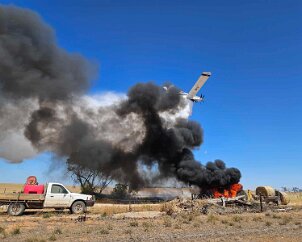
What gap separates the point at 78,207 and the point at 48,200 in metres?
2.24

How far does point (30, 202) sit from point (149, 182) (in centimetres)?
3774

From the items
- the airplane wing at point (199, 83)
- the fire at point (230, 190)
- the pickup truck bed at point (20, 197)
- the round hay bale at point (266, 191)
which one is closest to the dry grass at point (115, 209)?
the pickup truck bed at point (20, 197)

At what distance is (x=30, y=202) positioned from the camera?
23.2 m

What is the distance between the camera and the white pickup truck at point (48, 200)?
22766mm

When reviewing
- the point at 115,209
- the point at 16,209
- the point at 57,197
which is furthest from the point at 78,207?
the point at 115,209

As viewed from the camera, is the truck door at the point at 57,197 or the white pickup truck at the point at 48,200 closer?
the white pickup truck at the point at 48,200

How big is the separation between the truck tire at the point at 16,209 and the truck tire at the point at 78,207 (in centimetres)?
343

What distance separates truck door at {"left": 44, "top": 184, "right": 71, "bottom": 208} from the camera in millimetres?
23531

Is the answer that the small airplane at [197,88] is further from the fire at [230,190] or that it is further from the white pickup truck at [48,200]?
the white pickup truck at [48,200]

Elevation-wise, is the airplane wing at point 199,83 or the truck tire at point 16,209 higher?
the airplane wing at point 199,83

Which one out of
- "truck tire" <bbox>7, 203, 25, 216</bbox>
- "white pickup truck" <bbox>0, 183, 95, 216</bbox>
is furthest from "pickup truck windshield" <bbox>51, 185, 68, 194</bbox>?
"truck tire" <bbox>7, 203, 25, 216</bbox>

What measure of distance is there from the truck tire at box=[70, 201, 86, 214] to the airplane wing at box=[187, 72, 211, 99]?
98.2 ft

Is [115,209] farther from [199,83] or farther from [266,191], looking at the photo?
[199,83]

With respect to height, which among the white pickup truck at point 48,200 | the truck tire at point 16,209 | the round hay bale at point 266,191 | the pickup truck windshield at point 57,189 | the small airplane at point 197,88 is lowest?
the truck tire at point 16,209
